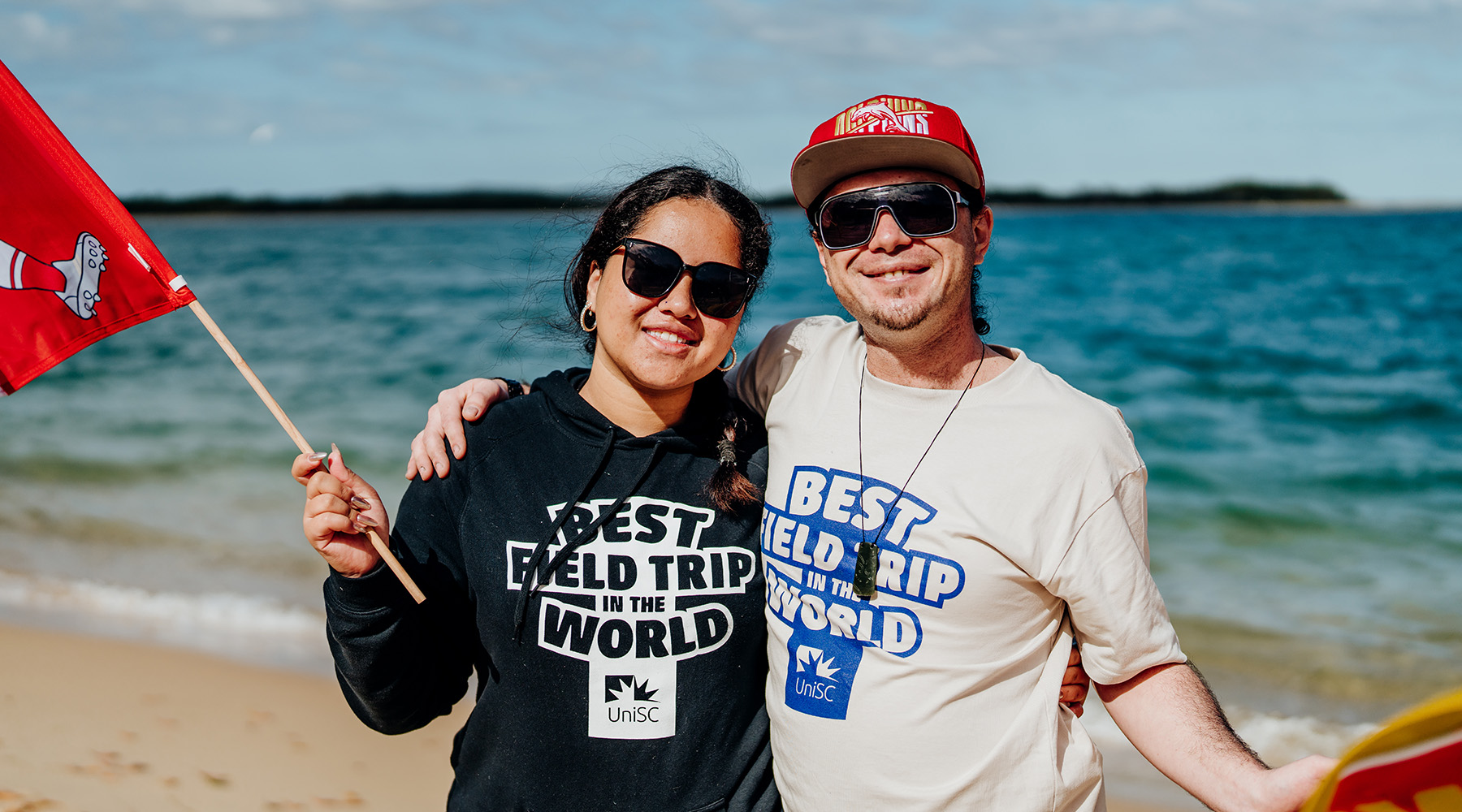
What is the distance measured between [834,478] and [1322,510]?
802cm

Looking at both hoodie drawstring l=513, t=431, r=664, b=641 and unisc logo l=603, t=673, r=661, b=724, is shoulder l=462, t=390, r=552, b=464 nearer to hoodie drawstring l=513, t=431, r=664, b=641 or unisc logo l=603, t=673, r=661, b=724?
hoodie drawstring l=513, t=431, r=664, b=641

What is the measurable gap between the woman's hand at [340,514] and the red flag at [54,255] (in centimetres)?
64

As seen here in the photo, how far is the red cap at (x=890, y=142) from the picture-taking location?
2.40 metres

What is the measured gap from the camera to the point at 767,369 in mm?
2779

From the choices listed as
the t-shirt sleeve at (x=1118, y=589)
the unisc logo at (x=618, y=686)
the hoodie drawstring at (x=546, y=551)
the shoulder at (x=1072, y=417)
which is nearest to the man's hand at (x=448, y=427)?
the hoodie drawstring at (x=546, y=551)

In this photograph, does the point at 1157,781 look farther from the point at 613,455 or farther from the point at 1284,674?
the point at 613,455

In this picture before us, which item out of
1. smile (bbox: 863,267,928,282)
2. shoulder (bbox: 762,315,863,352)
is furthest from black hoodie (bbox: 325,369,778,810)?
smile (bbox: 863,267,928,282)

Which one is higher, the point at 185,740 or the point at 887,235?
the point at 887,235

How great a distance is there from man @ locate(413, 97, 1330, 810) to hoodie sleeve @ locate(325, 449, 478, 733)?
16 centimetres

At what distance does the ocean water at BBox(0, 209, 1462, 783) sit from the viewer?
5652mm

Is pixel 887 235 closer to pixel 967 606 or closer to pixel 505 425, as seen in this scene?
pixel 967 606

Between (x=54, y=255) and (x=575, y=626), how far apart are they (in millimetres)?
Result: 1528

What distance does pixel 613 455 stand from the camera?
2.41m

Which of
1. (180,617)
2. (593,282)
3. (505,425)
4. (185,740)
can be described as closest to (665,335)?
(593,282)
